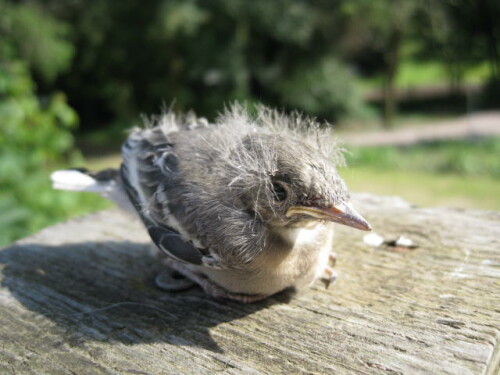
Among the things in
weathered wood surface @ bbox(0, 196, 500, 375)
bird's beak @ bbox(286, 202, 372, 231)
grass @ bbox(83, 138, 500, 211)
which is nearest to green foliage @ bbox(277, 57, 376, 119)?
grass @ bbox(83, 138, 500, 211)

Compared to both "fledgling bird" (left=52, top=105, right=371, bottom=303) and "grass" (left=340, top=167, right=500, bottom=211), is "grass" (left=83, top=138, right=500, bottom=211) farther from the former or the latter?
"fledgling bird" (left=52, top=105, right=371, bottom=303)

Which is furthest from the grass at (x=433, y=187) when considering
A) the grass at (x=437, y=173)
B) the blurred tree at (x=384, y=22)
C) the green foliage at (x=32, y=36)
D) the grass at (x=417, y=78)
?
the grass at (x=417, y=78)

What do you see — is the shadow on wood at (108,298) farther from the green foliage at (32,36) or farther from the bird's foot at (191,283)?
the green foliage at (32,36)

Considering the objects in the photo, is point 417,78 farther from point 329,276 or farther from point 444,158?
point 329,276

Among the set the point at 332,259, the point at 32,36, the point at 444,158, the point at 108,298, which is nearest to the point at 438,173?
the point at 444,158

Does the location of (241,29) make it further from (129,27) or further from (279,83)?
(129,27)

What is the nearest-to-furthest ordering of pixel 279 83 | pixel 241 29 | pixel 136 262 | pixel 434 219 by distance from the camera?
pixel 136 262
pixel 434 219
pixel 241 29
pixel 279 83

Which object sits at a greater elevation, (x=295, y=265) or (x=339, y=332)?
(x=295, y=265)

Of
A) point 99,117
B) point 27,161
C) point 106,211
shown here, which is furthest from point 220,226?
point 99,117
